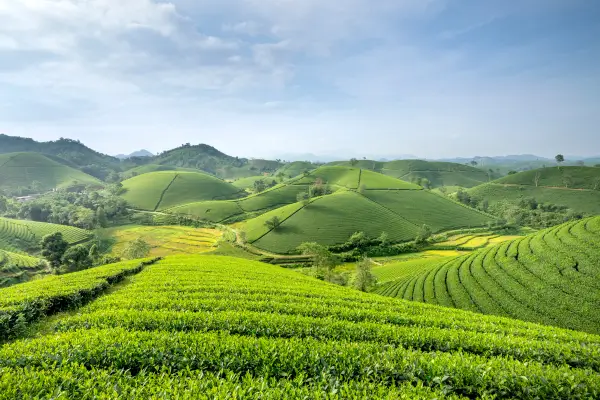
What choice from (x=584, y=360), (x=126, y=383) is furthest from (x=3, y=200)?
(x=584, y=360)

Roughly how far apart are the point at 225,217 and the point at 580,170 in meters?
237

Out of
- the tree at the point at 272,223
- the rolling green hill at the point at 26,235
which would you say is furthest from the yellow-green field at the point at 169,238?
the tree at the point at 272,223

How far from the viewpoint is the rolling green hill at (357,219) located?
9388 centimetres

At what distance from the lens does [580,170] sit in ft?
587

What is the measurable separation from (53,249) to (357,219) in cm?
9383

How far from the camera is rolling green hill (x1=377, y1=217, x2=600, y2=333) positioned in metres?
25.7

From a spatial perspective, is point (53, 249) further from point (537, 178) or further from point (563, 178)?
point (563, 178)

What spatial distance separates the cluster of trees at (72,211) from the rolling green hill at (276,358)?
132932 mm

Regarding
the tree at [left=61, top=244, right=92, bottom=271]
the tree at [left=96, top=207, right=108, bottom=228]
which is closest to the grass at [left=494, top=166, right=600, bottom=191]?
the tree at [left=61, top=244, right=92, bottom=271]

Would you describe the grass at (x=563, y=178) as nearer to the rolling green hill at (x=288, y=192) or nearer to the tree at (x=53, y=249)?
the rolling green hill at (x=288, y=192)

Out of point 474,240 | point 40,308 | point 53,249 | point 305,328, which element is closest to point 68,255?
point 53,249

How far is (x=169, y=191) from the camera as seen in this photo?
174m

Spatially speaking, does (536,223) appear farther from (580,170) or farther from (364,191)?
(580,170)

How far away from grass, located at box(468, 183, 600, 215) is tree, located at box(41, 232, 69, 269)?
215 metres
